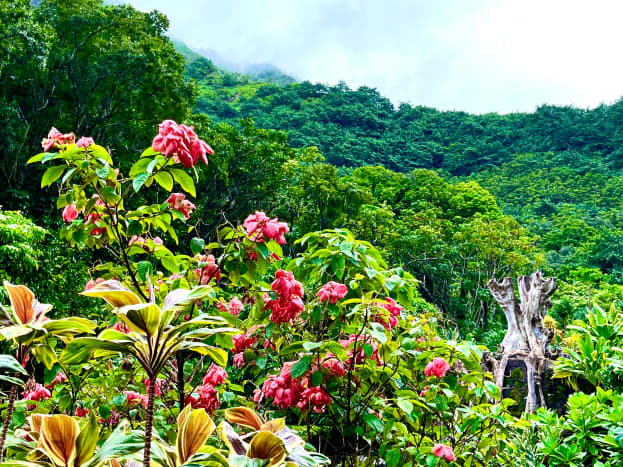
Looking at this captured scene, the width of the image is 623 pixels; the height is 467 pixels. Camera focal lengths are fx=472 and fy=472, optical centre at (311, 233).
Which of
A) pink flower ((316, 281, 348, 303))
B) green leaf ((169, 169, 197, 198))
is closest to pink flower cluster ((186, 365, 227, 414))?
pink flower ((316, 281, 348, 303))

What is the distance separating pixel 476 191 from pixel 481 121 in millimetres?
16894

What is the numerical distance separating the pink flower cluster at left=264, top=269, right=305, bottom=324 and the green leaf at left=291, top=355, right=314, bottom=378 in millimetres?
203

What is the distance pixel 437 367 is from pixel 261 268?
0.80m

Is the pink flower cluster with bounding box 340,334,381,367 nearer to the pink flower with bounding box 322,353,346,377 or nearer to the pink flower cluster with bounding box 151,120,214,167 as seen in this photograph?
the pink flower with bounding box 322,353,346,377

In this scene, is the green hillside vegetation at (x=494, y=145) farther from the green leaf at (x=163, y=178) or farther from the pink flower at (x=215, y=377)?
the green leaf at (x=163, y=178)

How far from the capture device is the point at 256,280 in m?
1.88

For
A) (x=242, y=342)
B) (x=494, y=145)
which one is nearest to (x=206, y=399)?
(x=242, y=342)

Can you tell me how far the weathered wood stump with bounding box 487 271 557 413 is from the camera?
5.66 metres

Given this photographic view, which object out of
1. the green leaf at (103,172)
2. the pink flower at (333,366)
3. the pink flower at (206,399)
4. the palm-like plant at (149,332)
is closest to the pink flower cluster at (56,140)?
the green leaf at (103,172)

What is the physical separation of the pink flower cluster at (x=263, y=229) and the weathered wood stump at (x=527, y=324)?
185 inches

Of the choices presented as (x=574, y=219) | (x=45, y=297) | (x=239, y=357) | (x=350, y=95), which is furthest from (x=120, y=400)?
(x=350, y=95)

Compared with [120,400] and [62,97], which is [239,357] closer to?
[120,400]

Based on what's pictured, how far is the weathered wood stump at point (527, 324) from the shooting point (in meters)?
5.66

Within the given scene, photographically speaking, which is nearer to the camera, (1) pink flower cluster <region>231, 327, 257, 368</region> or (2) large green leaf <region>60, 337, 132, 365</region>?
(2) large green leaf <region>60, 337, 132, 365</region>
